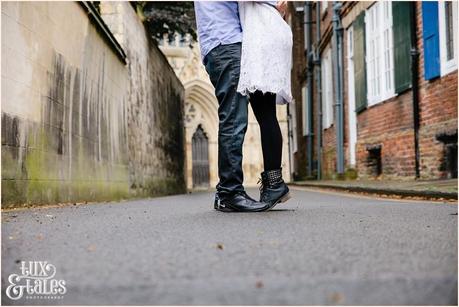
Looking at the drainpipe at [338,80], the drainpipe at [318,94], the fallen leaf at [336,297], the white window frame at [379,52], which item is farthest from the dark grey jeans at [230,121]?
the drainpipe at [318,94]

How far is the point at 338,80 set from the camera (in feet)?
50.2

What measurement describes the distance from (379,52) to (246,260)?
35.4ft

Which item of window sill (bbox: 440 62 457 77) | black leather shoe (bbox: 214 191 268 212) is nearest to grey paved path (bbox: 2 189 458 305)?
black leather shoe (bbox: 214 191 268 212)

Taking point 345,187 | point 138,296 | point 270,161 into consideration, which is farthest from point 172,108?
point 138,296

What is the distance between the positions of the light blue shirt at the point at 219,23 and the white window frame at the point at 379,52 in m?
7.72

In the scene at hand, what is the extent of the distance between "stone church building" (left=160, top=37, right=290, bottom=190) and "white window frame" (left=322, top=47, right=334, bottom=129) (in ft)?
40.5

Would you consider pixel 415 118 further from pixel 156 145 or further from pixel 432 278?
pixel 432 278

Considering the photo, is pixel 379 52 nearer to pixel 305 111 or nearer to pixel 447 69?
pixel 447 69

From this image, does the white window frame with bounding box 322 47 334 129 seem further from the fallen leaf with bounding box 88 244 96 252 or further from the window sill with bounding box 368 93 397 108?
the fallen leaf with bounding box 88 244 96 252

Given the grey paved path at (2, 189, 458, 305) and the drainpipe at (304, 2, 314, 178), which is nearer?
the grey paved path at (2, 189, 458, 305)

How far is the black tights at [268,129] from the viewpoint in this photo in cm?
396

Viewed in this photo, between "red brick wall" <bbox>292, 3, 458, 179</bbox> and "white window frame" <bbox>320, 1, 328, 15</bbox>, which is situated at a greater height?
"white window frame" <bbox>320, 1, 328, 15</bbox>

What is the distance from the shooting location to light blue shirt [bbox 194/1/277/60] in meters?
3.96

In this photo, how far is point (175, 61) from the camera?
30938 mm
